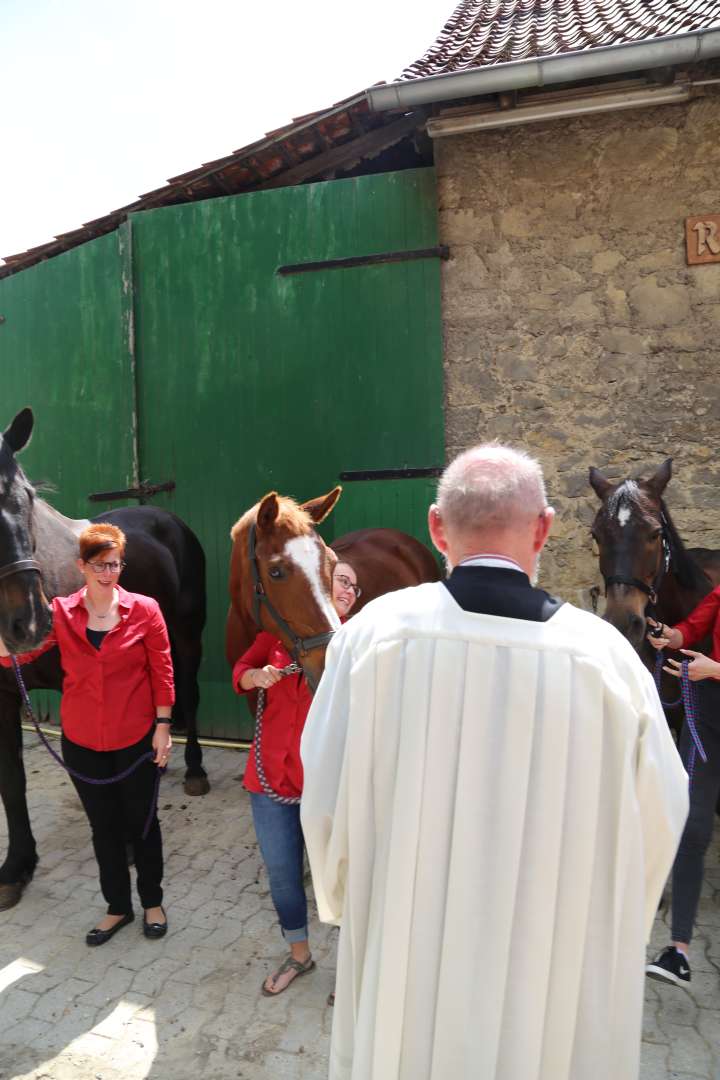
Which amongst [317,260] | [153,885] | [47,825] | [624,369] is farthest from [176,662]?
[624,369]

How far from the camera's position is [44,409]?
6730 millimetres

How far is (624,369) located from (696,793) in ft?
9.59

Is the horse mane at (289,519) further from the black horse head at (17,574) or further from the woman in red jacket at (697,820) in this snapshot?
the woman in red jacket at (697,820)

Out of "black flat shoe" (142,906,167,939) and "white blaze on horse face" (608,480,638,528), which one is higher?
"white blaze on horse face" (608,480,638,528)

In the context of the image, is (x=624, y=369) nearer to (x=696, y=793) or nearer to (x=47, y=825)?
(x=696, y=793)

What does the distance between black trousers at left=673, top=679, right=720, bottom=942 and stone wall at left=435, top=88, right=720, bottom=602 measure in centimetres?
203

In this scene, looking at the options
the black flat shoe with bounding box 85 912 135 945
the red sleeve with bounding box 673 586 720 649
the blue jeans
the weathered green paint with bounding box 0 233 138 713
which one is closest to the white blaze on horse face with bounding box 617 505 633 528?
the red sleeve with bounding box 673 586 720 649

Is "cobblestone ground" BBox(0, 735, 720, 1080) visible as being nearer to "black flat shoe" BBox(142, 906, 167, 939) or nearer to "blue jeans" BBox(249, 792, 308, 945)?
"black flat shoe" BBox(142, 906, 167, 939)

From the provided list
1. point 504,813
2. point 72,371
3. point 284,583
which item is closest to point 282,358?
point 72,371

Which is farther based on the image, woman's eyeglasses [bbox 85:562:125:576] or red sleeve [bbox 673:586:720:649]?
woman's eyeglasses [bbox 85:562:125:576]

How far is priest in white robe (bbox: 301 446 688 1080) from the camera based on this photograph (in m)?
1.44

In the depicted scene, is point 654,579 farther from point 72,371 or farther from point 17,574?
point 72,371

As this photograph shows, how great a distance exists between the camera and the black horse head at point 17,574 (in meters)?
3.21

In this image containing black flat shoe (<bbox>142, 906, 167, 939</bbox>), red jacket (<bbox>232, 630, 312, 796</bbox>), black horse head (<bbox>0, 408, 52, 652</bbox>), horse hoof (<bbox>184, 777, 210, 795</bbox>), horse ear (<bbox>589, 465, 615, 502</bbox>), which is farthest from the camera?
horse hoof (<bbox>184, 777, 210, 795</bbox>)
